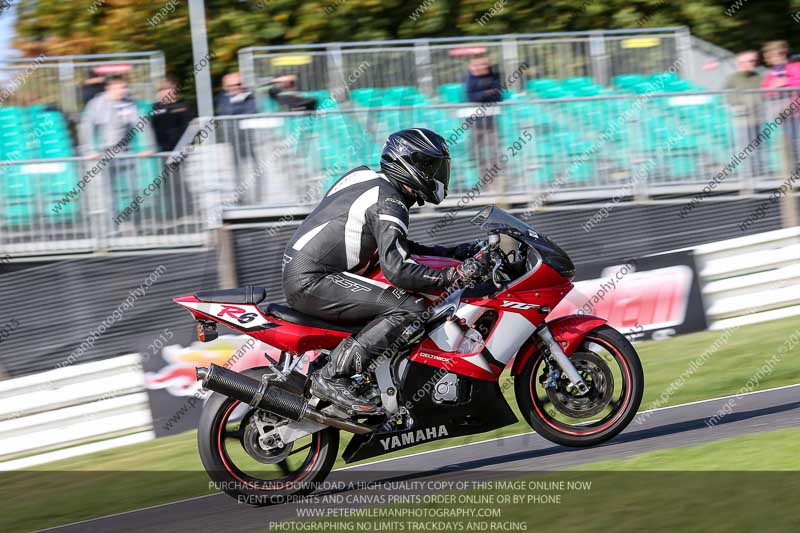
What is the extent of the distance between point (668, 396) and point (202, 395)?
4.01 meters

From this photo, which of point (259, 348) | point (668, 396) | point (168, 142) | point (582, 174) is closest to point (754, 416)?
point (668, 396)

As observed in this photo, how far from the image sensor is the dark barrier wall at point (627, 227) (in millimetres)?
12180

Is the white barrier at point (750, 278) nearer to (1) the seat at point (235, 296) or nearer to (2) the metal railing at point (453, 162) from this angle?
(2) the metal railing at point (453, 162)

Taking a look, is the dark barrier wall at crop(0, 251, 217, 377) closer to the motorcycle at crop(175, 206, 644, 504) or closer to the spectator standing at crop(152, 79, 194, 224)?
the spectator standing at crop(152, 79, 194, 224)

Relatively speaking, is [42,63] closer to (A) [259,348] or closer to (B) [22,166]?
(B) [22,166]

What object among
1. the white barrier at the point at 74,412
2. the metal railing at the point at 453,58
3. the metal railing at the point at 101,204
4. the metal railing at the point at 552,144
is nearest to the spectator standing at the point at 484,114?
the metal railing at the point at 552,144

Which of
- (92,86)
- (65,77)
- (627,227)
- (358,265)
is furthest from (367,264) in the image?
(65,77)

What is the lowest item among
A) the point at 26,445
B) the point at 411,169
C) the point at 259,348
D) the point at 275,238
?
the point at 26,445

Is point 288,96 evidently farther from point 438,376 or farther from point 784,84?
point 438,376

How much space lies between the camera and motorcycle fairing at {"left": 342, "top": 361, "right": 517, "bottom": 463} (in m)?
6.25

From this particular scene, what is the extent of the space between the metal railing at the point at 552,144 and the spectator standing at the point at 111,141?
96cm

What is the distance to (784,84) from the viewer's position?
12656 millimetres

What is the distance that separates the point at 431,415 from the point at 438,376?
23 centimetres

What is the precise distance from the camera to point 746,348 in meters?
9.87
